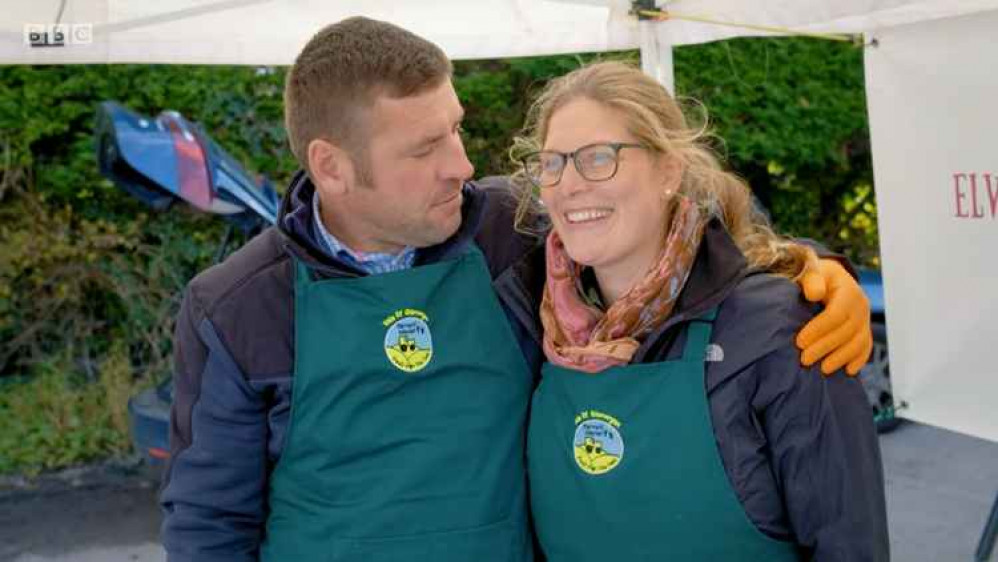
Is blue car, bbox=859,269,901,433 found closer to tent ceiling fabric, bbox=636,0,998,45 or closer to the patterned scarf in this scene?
tent ceiling fabric, bbox=636,0,998,45

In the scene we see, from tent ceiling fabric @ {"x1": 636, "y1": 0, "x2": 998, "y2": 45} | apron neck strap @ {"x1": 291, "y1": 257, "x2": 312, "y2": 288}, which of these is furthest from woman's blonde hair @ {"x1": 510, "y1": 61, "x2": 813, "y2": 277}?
tent ceiling fabric @ {"x1": 636, "y1": 0, "x2": 998, "y2": 45}

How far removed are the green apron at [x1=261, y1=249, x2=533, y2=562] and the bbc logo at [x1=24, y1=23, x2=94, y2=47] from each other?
140 cm

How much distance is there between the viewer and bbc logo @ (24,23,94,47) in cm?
311

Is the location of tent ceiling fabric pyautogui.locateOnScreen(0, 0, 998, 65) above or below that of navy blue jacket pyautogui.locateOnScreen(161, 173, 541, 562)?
above

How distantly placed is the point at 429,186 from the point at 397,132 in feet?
0.35

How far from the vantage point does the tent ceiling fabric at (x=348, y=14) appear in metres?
2.92

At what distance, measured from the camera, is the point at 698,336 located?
1.88m

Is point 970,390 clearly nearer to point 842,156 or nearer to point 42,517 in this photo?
point 42,517

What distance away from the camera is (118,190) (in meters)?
6.56

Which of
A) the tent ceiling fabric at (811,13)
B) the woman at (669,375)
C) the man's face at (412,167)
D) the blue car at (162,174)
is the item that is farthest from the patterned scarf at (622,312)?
the blue car at (162,174)

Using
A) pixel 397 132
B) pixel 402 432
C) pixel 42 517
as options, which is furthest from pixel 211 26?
pixel 42 517

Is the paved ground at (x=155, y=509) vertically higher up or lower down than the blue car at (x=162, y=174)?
lower down

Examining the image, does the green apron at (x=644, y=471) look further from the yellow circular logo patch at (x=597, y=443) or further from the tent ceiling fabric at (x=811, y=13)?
the tent ceiling fabric at (x=811, y=13)

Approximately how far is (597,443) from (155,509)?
4.14 metres
